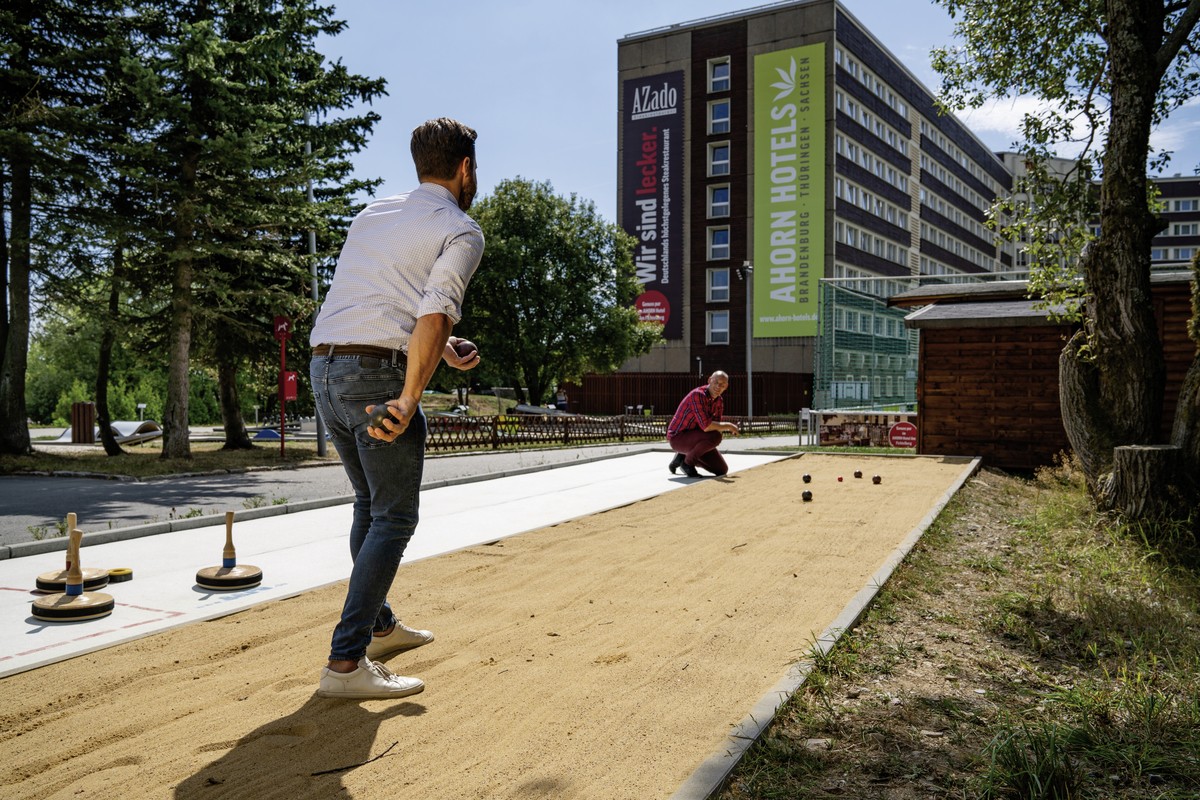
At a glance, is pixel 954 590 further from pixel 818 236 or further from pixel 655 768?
pixel 818 236

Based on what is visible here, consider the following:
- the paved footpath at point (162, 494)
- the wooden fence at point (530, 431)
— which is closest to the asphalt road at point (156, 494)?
the paved footpath at point (162, 494)

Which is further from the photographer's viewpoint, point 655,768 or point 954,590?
point 954,590

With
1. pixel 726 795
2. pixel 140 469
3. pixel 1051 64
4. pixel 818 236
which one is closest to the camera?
pixel 726 795

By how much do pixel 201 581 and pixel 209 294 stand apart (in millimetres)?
14428

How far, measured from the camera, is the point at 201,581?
548 cm

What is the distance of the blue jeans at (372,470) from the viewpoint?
3.33m

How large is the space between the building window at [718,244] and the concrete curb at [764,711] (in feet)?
153

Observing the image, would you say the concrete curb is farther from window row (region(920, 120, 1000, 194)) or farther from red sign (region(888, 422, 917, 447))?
window row (region(920, 120, 1000, 194))

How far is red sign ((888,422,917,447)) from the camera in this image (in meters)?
18.0

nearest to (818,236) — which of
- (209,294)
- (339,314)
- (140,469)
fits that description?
(209,294)

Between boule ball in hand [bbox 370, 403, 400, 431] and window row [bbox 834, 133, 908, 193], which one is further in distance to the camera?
window row [bbox 834, 133, 908, 193]

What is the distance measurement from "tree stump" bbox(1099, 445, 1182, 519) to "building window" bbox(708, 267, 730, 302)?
44.1 m

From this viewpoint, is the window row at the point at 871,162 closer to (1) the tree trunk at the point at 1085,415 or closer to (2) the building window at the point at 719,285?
(2) the building window at the point at 719,285

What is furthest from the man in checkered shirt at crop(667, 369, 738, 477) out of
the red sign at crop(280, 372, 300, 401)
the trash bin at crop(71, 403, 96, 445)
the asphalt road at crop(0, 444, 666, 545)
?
the trash bin at crop(71, 403, 96, 445)
